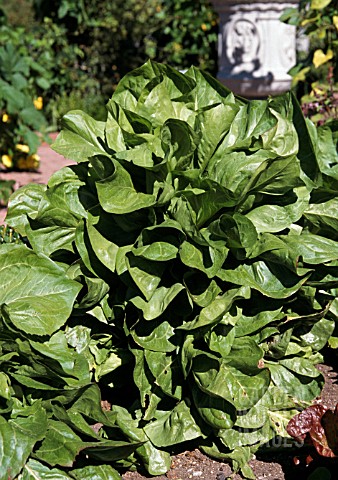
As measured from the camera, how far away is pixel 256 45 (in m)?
7.26

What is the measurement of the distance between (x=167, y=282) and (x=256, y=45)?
15.9ft

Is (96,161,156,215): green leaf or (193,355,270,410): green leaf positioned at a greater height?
(96,161,156,215): green leaf

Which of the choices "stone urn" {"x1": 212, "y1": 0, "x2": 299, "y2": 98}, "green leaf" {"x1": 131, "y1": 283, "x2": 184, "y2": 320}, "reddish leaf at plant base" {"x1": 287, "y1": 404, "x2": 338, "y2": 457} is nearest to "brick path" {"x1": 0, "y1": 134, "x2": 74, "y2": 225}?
"stone urn" {"x1": 212, "y1": 0, "x2": 299, "y2": 98}

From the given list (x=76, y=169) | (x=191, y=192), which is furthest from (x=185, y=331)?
(x=76, y=169)

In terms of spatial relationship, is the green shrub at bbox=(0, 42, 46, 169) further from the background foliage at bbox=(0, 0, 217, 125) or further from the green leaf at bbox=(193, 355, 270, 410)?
the green leaf at bbox=(193, 355, 270, 410)

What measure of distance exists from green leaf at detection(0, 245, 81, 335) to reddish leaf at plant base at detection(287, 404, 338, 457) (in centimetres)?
89

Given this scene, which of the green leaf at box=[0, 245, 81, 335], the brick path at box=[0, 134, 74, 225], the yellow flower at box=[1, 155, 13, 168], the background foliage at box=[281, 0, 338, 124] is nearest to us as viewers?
the green leaf at box=[0, 245, 81, 335]

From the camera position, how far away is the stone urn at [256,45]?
7.14m

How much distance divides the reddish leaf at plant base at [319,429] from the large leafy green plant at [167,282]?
0.71 feet

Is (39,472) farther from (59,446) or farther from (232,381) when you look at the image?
(232,381)

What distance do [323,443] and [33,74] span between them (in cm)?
663

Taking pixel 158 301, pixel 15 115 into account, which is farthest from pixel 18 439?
pixel 15 115

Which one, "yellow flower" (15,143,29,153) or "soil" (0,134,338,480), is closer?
"soil" (0,134,338,480)

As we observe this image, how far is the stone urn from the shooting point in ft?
23.4
